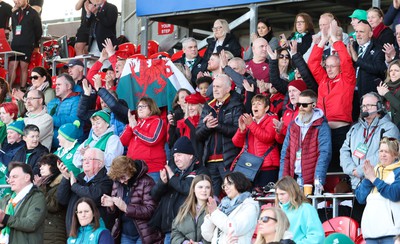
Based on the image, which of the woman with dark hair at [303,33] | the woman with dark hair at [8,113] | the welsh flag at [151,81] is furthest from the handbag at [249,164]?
the woman with dark hair at [8,113]

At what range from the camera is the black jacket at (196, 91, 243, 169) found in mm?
12758

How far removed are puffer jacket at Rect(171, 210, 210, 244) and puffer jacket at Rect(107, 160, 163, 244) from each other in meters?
1.00

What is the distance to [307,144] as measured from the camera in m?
11.9

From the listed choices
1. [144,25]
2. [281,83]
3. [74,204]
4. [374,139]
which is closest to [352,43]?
[281,83]

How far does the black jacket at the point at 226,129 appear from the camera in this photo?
12.8 metres

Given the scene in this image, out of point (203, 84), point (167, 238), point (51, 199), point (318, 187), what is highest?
point (203, 84)

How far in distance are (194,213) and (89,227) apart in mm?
1224

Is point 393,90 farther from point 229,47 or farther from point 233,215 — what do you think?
point 229,47

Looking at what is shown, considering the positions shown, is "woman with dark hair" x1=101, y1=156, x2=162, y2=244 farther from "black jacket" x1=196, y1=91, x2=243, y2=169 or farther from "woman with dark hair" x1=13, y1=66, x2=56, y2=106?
"woman with dark hair" x1=13, y1=66, x2=56, y2=106

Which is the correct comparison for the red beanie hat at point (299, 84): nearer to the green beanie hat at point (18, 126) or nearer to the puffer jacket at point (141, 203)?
the puffer jacket at point (141, 203)

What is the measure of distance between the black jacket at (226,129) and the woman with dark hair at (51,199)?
184cm

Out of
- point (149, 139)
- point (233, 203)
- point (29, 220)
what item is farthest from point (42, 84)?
point (233, 203)

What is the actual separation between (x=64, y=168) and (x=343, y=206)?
3415 mm

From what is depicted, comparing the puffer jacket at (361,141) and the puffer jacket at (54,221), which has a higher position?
the puffer jacket at (361,141)
